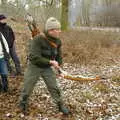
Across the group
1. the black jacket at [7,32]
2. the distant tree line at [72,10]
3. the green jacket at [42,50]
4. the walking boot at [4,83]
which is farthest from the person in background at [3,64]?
the distant tree line at [72,10]

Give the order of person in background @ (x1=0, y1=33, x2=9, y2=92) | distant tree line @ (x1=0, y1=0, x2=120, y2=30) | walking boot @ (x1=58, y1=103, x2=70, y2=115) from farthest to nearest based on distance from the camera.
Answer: distant tree line @ (x1=0, y1=0, x2=120, y2=30) < person in background @ (x1=0, y1=33, x2=9, y2=92) < walking boot @ (x1=58, y1=103, x2=70, y2=115)

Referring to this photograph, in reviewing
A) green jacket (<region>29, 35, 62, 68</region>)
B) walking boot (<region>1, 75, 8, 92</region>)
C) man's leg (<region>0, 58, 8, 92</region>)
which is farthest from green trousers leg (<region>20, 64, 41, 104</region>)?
walking boot (<region>1, 75, 8, 92</region>)

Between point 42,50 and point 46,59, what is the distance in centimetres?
18

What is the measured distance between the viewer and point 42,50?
576 cm

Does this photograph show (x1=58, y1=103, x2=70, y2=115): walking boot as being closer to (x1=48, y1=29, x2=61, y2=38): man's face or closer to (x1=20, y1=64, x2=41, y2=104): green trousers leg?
(x1=20, y1=64, x2=41, y2=104): green trousers leg

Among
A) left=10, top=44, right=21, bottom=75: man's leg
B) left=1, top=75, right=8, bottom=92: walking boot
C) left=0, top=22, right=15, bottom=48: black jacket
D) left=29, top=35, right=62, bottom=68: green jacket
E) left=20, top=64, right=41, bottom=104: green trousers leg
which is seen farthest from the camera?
left=10, top=44, right=21, bottom=75: man's leg

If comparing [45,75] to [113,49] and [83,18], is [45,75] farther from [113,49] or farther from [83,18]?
[83,18]

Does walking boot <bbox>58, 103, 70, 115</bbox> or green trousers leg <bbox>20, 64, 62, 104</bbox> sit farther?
walking boot <bbox>58, 103, 70, 115</bbox>

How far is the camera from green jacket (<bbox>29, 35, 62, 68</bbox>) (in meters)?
5.68

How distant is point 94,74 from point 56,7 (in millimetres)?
11740

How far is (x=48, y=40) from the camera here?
225 inches

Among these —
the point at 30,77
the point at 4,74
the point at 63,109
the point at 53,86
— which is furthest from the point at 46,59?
the point at 4,74

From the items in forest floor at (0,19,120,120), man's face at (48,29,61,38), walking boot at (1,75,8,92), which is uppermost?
man's face at (48,29,61,38)

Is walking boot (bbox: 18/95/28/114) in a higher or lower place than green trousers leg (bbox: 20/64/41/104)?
lower
